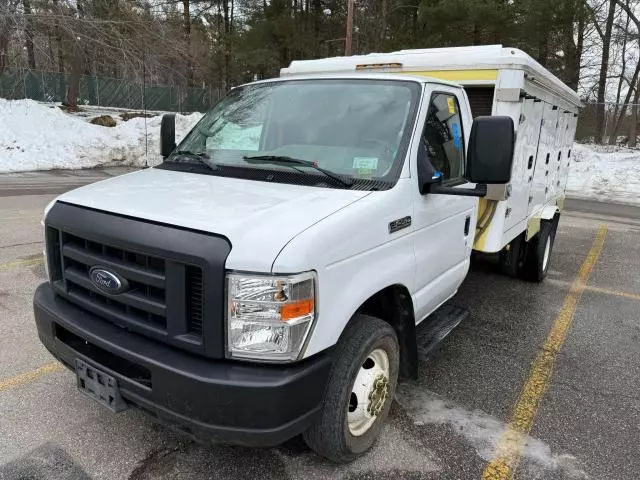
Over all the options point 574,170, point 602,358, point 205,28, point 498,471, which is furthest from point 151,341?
point 205,28

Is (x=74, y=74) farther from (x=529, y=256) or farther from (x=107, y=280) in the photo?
(x=107, y=280)

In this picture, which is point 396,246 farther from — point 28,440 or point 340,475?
point 28,440

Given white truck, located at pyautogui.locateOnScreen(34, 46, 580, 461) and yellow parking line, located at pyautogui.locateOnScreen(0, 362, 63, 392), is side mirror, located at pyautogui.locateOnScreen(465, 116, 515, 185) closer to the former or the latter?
white truck, located at pyautogui.locateOnScreen(34, 46, 580, 461)

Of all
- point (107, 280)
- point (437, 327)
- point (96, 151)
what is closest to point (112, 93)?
point (96, 151)

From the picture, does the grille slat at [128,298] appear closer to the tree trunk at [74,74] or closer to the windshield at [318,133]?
the windshield at [318,133]

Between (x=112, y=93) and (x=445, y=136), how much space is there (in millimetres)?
32026

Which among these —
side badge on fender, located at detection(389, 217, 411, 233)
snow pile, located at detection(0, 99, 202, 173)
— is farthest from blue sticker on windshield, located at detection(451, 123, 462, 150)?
snow pile, located at detection(0, 99, 202, 173)

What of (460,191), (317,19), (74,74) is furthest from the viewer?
(317,19)

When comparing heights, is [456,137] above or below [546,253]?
above

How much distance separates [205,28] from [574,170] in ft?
77.2

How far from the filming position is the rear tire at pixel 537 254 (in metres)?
6.36

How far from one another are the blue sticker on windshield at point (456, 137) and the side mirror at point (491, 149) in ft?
2.49

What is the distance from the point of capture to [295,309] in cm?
223

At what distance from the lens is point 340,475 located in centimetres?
279
